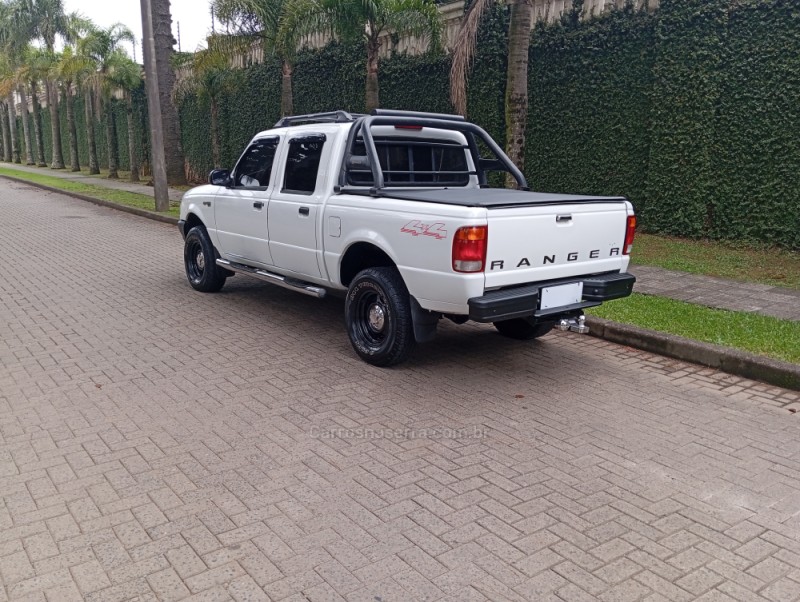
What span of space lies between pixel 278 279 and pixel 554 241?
303 cm

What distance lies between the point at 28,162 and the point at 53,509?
167 feet

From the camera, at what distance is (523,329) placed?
21.9 ft

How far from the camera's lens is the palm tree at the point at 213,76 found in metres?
17.4

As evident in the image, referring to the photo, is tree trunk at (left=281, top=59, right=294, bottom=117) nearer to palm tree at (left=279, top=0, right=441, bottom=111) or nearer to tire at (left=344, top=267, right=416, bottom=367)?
palm tree at (left=279, top=0, right=441, bottom=111)

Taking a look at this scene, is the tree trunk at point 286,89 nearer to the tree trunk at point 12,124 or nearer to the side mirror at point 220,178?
the side mirror at point 220,178

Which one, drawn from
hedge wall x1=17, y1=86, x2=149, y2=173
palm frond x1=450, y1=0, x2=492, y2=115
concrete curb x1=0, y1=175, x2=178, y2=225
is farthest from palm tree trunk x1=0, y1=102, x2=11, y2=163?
palm frond x1=450, y1=0, x2=492, y2=115

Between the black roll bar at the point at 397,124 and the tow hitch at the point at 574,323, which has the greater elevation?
the black roll bar at the point at 397,124

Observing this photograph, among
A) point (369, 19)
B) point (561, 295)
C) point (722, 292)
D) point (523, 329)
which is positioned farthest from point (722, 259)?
point (369, 19)

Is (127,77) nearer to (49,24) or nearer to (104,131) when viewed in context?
(104,131)

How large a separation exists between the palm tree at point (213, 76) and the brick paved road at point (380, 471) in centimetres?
1236

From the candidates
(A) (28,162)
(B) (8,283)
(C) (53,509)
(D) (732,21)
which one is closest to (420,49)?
(D) (732,21)

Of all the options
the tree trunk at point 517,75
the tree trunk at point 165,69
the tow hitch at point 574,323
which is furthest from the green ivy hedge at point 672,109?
the tree trunk at point 165,69

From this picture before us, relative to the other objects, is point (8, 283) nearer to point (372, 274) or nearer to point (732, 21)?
point (372, 274)

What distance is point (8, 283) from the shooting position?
9180 millimetres
